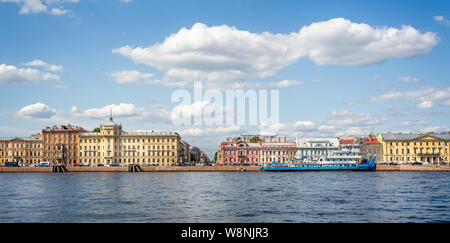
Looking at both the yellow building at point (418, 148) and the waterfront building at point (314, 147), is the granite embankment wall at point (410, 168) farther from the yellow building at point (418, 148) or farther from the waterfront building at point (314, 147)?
the waterfront building at point (314, 147)

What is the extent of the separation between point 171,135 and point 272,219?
91620 mm

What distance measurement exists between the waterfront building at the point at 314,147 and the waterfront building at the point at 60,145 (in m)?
60.0

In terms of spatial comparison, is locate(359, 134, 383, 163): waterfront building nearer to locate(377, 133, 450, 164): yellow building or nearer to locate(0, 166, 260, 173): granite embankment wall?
locate(377, 133, 450, 164): yellow building

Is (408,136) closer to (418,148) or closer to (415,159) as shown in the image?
(418,148)

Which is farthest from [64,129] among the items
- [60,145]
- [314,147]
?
[314,147]

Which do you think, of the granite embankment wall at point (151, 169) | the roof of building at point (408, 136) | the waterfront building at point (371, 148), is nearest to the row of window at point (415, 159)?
the waterfront building at point (371, 148)

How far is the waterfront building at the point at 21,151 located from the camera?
363 feet

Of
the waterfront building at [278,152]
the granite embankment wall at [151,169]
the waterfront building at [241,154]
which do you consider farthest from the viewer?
the waterfront building at [241,154]

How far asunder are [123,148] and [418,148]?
246ft

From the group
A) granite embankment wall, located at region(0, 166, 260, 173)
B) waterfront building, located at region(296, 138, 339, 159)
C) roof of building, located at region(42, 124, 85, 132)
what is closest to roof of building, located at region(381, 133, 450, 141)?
waterfront building, located at region(296, 138, 339, 159)

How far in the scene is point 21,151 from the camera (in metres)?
111
